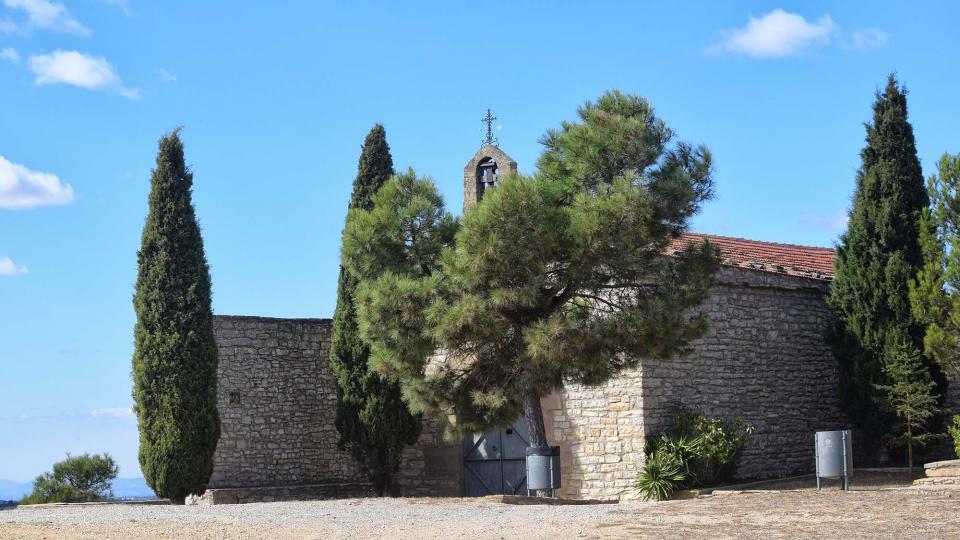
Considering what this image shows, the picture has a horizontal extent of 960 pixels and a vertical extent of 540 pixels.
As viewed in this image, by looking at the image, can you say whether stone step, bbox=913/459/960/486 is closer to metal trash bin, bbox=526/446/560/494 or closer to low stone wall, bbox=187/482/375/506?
metal trash bin, bbox=526/446/560/494

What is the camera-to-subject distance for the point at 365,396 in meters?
20.0

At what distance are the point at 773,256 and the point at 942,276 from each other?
4284mm

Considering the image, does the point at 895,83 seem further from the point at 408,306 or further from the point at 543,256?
the point at 408,306

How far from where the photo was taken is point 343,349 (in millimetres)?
20125

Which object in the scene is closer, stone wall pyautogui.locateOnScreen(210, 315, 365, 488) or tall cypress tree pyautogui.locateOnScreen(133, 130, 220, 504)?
tall cypress tree pyautogui.locateOnScreen(133, 130, 220, 504)

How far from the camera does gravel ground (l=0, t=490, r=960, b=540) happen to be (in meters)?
11.5

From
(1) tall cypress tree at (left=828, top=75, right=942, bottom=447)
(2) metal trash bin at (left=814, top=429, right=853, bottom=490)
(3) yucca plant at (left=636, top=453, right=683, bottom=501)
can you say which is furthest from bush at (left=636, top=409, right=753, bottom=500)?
(1) tall cypress tree at (left=828, top=75, right=942, bottom=447)

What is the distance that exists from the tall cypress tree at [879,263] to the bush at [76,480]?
1372cm

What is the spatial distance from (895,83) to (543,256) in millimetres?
7799

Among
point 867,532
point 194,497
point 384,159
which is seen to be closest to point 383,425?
point 194,497

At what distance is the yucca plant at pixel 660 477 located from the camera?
1698 centimetres

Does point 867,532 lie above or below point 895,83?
below

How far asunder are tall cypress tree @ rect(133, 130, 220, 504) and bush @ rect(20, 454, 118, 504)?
3.53m

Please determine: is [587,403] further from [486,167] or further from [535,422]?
[486,167]
